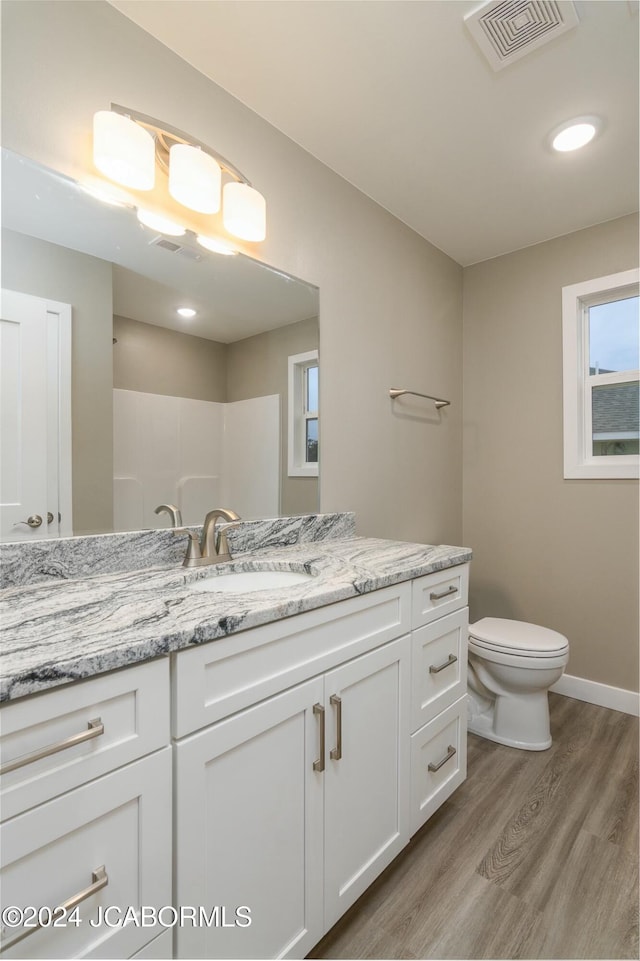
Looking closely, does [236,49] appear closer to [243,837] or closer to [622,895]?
[243,837]

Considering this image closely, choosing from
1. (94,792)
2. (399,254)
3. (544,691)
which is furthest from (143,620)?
(399,254)

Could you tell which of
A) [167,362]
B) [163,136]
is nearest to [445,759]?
[167,362]

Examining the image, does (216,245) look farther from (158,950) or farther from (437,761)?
(437,761)

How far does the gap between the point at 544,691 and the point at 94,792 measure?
72.8 inches

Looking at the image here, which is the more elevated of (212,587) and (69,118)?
(69,118)

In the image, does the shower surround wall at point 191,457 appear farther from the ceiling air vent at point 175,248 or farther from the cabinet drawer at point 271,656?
the cabinet drawer at point 271,656

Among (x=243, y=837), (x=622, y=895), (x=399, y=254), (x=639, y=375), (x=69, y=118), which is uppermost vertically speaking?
(x=399, y=254)

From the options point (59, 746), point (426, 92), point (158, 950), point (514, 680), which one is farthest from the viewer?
point (514, 680)

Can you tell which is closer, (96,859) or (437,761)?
(96,859)

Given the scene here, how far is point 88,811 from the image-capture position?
665 mm

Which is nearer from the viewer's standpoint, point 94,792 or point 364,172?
point 94,792

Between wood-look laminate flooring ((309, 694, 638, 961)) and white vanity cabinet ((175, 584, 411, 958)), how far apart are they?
0.13 meters

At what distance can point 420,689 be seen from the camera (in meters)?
1.37

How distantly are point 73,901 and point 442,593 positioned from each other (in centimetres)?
111
